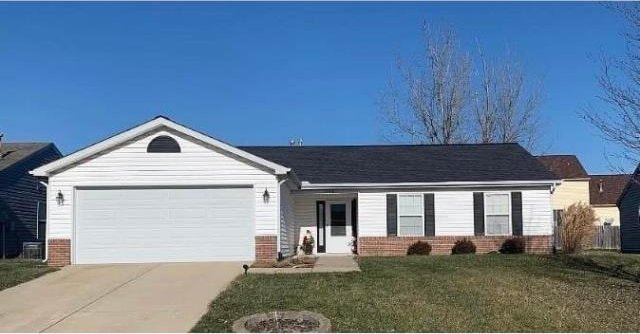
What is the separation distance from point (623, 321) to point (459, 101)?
2958cm

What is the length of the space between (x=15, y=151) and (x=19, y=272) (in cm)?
1748

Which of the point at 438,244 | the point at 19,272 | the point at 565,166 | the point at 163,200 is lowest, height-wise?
the point at 19,272

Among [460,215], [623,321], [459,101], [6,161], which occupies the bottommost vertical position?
[623,321]

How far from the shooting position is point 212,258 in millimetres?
18281

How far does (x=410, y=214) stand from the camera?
23.0 meters

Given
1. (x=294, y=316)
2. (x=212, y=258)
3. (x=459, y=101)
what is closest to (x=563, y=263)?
(x=212, y=258)

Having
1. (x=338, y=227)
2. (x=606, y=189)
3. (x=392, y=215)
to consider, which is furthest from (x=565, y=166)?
(x=338, y=227)

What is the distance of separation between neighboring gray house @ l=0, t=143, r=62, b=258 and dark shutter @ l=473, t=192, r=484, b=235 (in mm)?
19032

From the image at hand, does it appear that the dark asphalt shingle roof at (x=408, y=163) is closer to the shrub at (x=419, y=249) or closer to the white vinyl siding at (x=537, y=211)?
the white vinyl siding at (x=537, y=211)

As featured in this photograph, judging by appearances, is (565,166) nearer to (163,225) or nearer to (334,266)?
(334,266)

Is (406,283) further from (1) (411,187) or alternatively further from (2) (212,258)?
(1) (411,187)

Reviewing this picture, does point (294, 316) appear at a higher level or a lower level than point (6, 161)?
lower

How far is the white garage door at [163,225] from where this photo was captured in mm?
18234

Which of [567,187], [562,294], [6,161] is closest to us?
[562,294]
